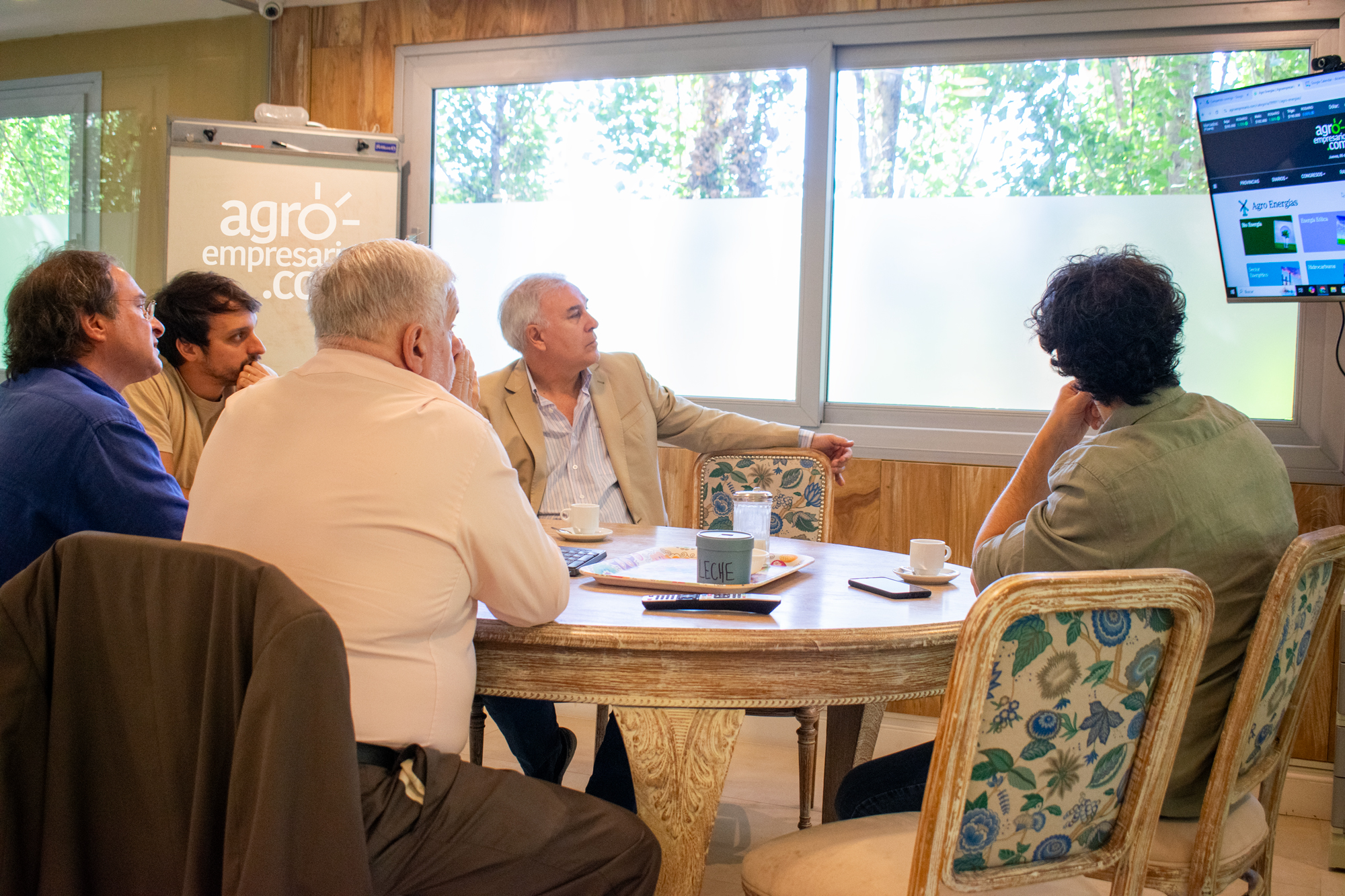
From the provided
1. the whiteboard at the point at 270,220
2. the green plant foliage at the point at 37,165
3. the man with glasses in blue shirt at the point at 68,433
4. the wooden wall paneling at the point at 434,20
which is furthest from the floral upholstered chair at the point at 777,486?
the green plant foliage at the point at 37,165

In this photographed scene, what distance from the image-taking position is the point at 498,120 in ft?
12.4

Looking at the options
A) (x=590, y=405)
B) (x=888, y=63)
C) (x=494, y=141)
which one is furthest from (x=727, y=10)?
(x=590, y=405)

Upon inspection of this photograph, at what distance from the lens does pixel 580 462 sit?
2869 millimetres

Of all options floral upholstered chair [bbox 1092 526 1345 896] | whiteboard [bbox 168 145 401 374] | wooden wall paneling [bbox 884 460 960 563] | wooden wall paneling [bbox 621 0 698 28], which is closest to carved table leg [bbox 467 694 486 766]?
floral upholstered chair [bbox 1092 526 1345 896]

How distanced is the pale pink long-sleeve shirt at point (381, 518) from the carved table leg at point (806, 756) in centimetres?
135

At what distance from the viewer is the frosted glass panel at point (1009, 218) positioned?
308 centimetres

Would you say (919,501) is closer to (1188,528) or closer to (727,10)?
(727,10)

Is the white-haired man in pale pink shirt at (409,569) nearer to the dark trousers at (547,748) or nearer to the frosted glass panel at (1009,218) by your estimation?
the dark trousers at (547,748)

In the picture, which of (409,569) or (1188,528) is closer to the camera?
(409,569)

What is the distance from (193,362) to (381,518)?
146cm

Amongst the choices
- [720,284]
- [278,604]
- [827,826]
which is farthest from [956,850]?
[720,284]

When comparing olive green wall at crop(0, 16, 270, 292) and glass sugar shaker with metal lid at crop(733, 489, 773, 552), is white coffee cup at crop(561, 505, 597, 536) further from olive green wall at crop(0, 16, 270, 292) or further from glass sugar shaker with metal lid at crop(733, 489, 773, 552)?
olive green wall at crop(0, 16, 270, 292)

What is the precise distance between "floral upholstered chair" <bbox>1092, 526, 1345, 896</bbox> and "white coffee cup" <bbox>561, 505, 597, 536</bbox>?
121 cm

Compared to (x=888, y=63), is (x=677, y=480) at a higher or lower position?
lower
